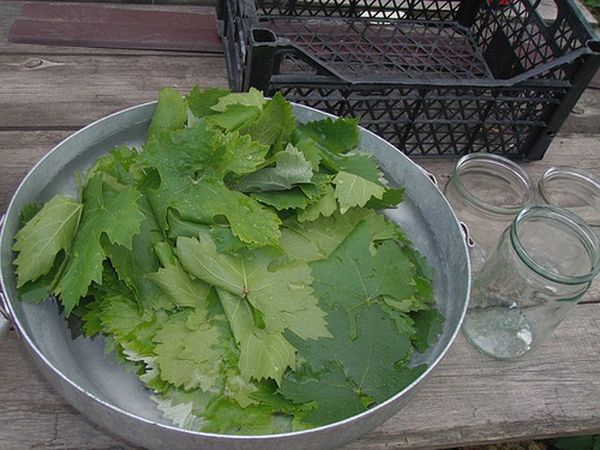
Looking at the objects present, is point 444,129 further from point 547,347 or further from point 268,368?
point 268,368

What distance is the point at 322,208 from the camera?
0.72 meters

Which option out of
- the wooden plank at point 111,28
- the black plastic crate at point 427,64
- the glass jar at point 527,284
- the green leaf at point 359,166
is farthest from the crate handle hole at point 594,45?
the wooden plank at point 111,28

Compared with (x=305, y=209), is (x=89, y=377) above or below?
below

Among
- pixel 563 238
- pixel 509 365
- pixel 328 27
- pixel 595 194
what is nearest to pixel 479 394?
pixel 509 365

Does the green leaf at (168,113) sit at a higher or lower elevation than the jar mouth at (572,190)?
higher

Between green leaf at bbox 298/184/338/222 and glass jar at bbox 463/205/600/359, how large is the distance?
8.6 inches

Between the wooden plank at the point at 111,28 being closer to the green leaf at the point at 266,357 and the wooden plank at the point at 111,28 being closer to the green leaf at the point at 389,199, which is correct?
the green leaf at the point at 389,199

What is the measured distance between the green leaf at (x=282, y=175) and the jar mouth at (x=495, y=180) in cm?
32

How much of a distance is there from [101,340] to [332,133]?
362 mm

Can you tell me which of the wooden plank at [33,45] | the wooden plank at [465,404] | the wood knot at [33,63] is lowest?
the wooden plank at [465,404]

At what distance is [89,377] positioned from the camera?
639 millimetres

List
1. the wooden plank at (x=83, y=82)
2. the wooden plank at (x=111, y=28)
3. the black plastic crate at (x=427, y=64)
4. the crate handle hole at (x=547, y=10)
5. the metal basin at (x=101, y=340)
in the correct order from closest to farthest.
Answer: the metal basin at (x=101, y=340) < the black plastic crate at (x=427, y=64) < the wooden plank at (x=83, y=82) < the wooden plank at (x=111, y=28) < the crate handle hole at (x=547, y=10)

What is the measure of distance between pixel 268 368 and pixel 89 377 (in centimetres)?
19

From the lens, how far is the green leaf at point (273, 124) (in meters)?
0.73
